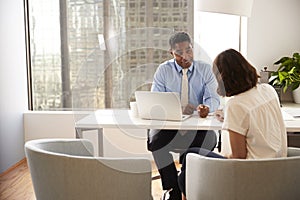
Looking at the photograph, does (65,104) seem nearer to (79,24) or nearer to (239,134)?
(79,24)

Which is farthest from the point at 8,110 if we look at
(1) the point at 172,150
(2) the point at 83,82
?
(1) the point at 172,150

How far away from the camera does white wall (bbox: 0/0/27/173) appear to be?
350 cm

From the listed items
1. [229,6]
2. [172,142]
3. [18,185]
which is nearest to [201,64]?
[229,6]

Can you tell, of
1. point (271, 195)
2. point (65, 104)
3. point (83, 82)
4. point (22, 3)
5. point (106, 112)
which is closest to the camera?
point (271, 195)

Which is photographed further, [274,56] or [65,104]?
[65,104]

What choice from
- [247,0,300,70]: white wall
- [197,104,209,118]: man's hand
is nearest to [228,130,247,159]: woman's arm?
[197,104,209,118]: man's hand

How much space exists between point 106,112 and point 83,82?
1.18ft

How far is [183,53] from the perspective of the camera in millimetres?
2717

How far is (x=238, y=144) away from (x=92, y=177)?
2.22ft

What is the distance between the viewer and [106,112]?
273 centimetres

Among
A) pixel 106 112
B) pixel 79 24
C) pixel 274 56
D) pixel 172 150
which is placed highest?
pixel 79 24

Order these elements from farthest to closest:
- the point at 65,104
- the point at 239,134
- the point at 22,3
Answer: the point at 65,104 → the point at 22,3 → the point at 239,134

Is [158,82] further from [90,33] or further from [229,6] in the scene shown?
[90,33]

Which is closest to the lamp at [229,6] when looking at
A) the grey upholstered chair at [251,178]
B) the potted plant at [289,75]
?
the potted plant at [289,75]
